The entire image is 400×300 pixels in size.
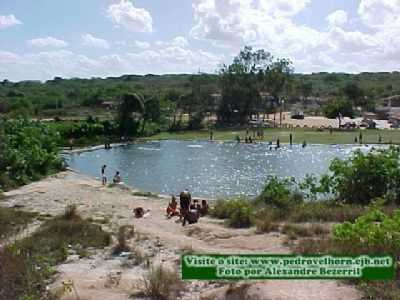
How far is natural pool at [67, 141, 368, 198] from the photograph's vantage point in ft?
128

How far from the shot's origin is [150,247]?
1434 centimetres

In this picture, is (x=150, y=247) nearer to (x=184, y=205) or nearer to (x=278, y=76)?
(x=184, y=205)

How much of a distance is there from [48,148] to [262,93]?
174 feet

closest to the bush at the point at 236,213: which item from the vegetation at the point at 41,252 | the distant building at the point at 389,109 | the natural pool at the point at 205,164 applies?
the vegetation at the point at 41,252

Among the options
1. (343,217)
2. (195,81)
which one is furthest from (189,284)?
(195,81)

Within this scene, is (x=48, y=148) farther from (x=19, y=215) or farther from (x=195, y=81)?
(x=195, y=81)

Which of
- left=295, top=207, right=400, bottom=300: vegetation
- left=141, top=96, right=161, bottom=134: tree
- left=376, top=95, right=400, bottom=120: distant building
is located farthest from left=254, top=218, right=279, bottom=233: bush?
left=376, top=95, right=400, bottom=120: distant building

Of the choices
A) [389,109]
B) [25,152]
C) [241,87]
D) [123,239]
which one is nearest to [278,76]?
[241,87]

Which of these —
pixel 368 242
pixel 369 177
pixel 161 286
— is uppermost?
pixel 368 242

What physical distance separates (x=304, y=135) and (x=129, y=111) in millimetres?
21628

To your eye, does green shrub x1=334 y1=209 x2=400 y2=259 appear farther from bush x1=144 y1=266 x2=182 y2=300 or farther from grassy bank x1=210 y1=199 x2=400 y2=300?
bush x1=144 y1=266 x2=182 y2=300

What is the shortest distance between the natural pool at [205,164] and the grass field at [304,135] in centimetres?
359

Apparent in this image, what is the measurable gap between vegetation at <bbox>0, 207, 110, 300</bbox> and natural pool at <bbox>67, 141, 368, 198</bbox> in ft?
61.6

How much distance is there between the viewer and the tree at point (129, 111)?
70.3 meters
